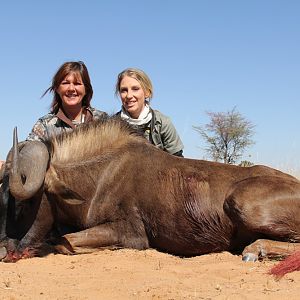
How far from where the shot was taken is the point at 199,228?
550 centimetres

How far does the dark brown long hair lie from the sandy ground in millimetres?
2345

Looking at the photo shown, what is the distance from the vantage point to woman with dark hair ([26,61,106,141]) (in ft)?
22.4

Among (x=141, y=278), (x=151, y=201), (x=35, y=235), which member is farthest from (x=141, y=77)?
(x=141, y=278)

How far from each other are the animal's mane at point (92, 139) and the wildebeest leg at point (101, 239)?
29.7 inches

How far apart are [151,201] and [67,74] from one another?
2.16 metres

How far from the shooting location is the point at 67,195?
216 inches

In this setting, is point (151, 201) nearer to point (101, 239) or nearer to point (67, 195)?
point (101, 239)

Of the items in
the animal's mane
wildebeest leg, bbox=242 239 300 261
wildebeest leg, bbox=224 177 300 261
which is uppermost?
the animal's mane

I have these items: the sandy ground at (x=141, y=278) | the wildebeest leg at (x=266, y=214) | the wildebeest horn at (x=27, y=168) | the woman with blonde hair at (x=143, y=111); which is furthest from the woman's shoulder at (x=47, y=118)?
the wildebeest leg at (x=266, y=214)

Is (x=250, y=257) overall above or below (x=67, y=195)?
below

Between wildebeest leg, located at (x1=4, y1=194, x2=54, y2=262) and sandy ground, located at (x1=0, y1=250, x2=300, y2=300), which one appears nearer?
sandy ground, located at (x1=0, y1=250, x2=300, y2=300)

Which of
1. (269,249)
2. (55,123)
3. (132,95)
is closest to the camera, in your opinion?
(269,249)

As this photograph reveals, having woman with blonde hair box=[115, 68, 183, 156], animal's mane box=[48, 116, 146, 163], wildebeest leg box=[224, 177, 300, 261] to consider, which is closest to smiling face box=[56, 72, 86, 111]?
woman with blonde hair box=[115, 68, 183, 156]

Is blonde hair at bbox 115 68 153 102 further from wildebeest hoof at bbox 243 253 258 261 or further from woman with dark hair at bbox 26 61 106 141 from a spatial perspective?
wildebeest hoof at bbox 243 253 258 261
